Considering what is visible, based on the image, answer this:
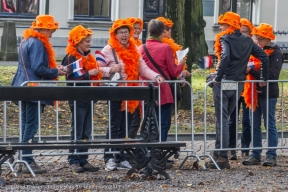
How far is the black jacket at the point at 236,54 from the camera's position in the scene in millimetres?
10359

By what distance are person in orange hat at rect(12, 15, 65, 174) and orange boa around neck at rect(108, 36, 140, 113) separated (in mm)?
768

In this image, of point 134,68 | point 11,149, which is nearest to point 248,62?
point 134,68

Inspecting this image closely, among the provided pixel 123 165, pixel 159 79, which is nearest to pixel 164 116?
pixel 159 79

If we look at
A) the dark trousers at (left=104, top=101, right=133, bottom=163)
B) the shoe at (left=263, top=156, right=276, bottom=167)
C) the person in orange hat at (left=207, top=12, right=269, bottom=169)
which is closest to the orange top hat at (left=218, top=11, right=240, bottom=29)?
the person in orange hat at (left=207, top=12, right=269, bottom=169)

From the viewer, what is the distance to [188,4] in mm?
17016

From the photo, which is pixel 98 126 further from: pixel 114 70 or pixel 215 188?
pixel 215 188

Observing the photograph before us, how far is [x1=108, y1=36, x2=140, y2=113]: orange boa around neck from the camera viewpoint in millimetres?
10258

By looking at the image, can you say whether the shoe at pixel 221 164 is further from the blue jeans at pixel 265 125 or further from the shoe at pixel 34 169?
the shoe at pixel 34 169

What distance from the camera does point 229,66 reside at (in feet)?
34.5

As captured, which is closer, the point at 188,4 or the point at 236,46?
the point at 236,46

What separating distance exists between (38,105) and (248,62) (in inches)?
116

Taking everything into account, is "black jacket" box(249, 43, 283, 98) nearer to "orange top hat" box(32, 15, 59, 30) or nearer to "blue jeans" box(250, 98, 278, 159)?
"blue jeans" box(250, 98, 278, 159)

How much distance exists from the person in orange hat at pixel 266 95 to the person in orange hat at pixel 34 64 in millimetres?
2651

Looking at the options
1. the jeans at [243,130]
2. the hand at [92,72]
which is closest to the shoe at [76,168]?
the hand at [92,72]
